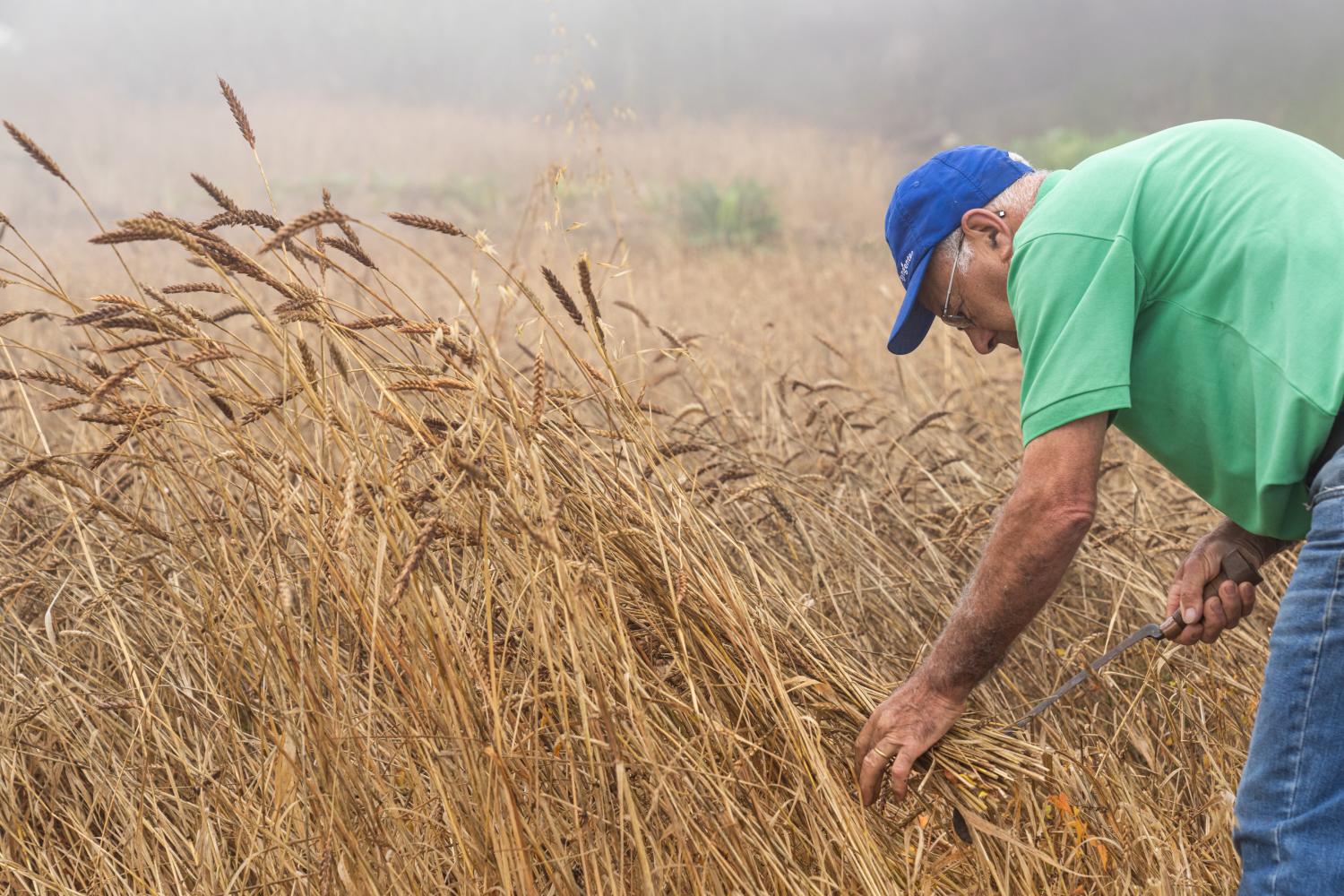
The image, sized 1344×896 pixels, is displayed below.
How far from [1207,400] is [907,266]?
56 cm

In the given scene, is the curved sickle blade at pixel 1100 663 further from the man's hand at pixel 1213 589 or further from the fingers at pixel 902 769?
the fingers at pixel 902 769

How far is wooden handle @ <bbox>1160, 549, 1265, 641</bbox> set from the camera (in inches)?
68.8

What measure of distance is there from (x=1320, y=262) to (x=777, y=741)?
3.41 ft

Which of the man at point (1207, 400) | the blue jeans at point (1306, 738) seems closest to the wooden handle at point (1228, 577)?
the man at point (1207, 400)

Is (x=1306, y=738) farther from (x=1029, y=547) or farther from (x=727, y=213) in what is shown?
(x=727, y=213)

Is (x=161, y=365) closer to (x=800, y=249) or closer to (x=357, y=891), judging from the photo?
(x=357, y=891)

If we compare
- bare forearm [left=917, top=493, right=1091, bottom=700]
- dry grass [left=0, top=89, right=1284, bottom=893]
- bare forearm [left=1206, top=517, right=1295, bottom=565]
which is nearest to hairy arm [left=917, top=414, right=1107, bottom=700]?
bare forearm [left=917, top=493, right=1091, bottom=700]

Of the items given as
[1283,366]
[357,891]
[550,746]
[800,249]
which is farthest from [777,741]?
[800,249]

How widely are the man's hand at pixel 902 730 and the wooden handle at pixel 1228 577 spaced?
454mm

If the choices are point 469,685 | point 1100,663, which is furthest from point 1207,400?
point 469,685

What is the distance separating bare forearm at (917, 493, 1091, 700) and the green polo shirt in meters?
0.12

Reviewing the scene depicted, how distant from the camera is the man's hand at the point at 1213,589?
68.2 inches

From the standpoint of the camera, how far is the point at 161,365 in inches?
62.7

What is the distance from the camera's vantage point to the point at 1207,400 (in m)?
1.49
